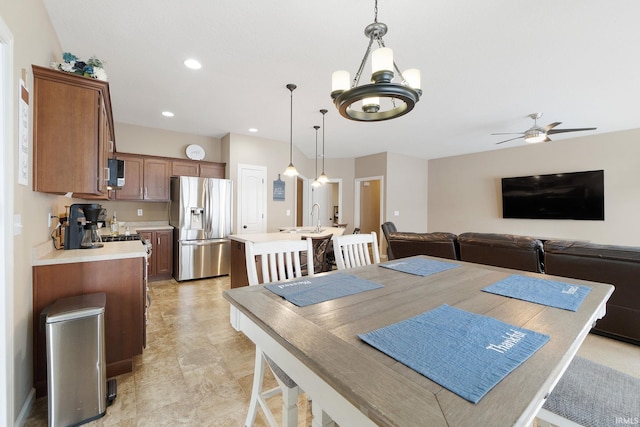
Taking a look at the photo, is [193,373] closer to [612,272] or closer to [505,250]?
[505,250]

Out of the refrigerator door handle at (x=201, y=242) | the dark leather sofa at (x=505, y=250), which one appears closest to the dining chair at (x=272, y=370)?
the dark leather sofa at (x=505, y=250)

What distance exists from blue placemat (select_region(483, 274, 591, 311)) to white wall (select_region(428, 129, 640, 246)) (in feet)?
16.6

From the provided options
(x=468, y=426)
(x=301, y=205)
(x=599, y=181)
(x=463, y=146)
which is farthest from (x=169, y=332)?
(x=599, y=181)

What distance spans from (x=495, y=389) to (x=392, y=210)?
611 cm

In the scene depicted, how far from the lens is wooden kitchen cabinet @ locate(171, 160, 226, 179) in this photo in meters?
4.83

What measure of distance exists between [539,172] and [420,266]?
18.2 ft

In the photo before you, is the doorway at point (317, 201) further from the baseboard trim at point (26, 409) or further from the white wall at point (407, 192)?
the baseboard trim at point (26, 409)

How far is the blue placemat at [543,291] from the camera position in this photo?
3.93 ft

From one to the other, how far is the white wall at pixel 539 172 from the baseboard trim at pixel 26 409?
24.2 ft

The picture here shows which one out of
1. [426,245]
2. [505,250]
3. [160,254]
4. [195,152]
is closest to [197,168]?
[195,152]

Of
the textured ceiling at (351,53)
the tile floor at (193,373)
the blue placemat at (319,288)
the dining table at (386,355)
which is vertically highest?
the textured ceiling at (351,53)

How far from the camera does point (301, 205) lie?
7.49 meters

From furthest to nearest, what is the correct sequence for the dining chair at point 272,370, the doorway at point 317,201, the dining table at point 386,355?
the doorway at point 317,201
the dining chair at point 272,370
the dining table at point 386,355

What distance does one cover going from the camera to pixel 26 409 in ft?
5.26
